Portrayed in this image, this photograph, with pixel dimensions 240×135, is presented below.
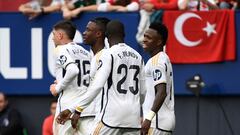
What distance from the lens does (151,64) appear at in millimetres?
10727

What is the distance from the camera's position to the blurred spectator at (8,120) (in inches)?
617

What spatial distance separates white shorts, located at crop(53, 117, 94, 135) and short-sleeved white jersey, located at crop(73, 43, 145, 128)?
1681 mm

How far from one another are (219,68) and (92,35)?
410 cm

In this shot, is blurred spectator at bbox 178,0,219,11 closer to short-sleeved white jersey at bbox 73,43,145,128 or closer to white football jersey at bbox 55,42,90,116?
white football jersey at bbox 55,42,90,116

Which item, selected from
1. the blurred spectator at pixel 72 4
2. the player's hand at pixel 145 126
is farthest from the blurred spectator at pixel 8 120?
the player's hand at pixel 145 126

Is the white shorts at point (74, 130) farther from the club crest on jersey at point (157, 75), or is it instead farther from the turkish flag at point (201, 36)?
the turkish flag at point (201, 36)

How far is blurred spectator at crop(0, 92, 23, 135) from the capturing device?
1566cm

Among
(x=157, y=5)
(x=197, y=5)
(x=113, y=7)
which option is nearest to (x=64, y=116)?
(x=157, y=5)

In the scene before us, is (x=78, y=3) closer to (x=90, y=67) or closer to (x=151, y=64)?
(x=90, y=67)

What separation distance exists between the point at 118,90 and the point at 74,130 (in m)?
1.98

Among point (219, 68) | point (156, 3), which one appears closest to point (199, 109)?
point (219, 68)

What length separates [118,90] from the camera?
10.4 metres

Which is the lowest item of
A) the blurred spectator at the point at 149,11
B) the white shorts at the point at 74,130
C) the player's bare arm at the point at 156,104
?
the white shorts at the point at 74,130

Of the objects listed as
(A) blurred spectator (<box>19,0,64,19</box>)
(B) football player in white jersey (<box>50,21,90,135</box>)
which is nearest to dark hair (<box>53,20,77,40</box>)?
(B) football player in white jersey (<box>50,21,90,135</box>)
